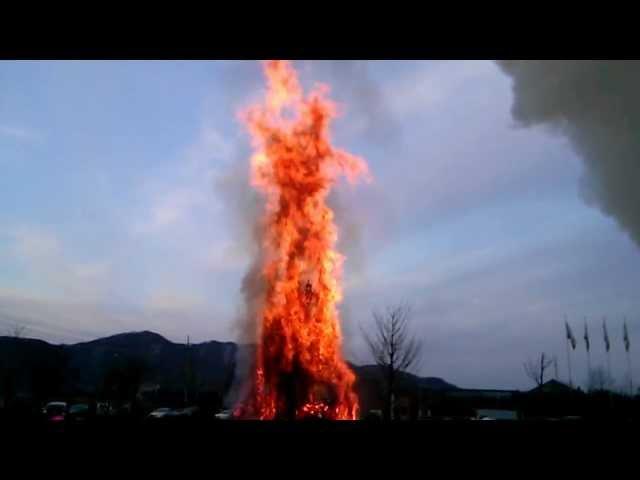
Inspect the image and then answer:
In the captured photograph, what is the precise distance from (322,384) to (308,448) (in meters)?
13.7

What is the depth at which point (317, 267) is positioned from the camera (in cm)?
2086

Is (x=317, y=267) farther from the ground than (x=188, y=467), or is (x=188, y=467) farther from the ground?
(x=317, y=267)

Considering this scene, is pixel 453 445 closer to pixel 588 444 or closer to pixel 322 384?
pixel 588 444

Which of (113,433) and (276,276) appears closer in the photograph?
(113,433)

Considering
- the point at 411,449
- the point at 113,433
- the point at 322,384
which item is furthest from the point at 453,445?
the point at 322,384
